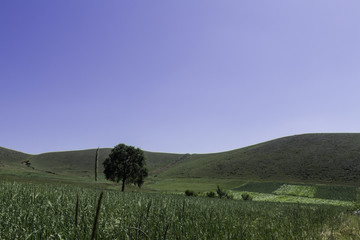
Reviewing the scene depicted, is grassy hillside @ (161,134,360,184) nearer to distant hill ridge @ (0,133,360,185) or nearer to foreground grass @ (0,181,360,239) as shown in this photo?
distant hill ridge @ (0,133,360,185)

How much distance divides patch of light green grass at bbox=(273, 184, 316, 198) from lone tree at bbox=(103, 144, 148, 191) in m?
39.9

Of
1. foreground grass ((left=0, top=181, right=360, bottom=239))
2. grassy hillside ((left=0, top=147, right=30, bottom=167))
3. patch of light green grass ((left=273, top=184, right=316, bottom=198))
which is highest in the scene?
grassy hillside ((left=0, top=147, right=30, bottom=167))

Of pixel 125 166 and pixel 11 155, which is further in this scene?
pixel 11 155

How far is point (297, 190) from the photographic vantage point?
7062 centimetres

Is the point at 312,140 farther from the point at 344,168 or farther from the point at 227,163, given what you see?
the point at 227,163

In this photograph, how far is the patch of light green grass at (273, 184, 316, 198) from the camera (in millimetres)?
65894

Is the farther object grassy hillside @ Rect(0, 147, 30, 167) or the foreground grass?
grassy hillside @ Rect(0, 147, 30, 167)

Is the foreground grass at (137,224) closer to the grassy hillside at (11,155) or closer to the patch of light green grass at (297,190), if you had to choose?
the patch of light green grass at (297,190)

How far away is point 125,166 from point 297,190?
5051cm

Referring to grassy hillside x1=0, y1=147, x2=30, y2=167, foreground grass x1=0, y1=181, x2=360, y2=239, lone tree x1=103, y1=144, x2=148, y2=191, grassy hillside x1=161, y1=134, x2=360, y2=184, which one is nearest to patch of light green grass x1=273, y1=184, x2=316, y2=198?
grassy hillside x1=161, y1=134, x2=360, y2=184

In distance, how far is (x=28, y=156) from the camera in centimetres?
15975

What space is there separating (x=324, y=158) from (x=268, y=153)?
2646cm

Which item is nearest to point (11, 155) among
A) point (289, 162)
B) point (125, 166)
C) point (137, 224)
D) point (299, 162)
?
point (125, 166)

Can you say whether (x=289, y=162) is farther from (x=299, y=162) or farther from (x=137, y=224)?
(x=137, y=224)
